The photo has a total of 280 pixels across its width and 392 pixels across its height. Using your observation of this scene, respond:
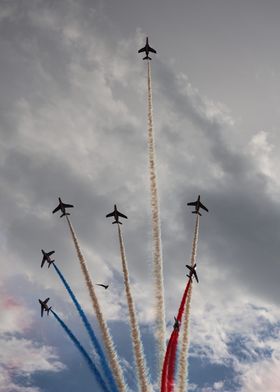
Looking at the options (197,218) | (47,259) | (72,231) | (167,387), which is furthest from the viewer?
(47,259)

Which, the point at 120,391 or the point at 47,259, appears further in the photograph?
the point at 47,259

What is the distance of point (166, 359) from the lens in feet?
246

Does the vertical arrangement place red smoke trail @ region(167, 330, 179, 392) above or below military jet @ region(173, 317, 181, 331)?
below

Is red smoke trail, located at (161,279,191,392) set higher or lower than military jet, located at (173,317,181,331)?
lower

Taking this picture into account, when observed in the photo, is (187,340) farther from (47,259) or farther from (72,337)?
(47,259)

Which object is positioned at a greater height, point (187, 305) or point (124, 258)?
point (124, 258)

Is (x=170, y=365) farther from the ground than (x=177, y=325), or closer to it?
closer to it

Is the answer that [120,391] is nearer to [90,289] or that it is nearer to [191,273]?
[90,289]

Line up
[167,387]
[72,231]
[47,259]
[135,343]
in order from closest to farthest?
[167,387], [135,343], [72,231], [47,259]

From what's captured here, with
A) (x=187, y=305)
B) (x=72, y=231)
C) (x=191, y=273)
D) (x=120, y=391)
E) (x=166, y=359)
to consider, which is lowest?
(x=120, y=391)

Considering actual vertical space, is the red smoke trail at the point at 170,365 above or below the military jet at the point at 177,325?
below

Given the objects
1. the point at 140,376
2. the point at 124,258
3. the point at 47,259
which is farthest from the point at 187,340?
the point at 47,259

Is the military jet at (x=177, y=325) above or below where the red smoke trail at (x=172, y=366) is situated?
above

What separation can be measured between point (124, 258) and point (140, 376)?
23.8 metres
